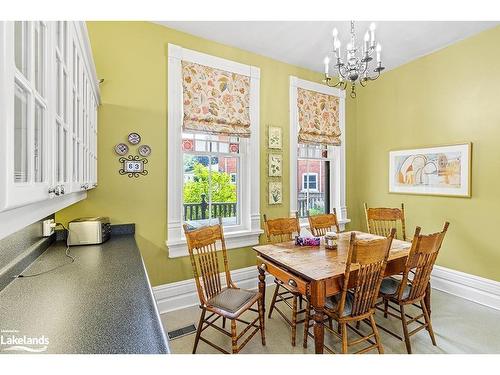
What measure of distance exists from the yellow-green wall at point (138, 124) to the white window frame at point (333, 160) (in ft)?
4.37

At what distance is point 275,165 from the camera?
3357mm

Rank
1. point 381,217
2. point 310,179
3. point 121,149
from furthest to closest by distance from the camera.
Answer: point 310,179 < point 381,217 < point 121,149

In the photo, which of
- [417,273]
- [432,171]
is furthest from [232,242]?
[432,171]

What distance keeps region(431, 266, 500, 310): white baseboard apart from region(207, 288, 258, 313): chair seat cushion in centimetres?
264

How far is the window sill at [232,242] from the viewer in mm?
2709

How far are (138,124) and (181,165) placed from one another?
61cm

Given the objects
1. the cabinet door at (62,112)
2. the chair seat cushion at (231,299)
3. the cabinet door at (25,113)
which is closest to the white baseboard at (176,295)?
the chair seat cushion at (231,299)

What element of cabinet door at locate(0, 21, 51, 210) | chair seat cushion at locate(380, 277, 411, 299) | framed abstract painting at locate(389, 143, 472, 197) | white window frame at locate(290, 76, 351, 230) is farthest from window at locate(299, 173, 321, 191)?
cabinet door at locate(0, 21, 51, 210)

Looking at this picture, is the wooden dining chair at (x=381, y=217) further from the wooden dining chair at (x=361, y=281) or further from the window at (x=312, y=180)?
the wooden dining chair at (x=361, y=281)

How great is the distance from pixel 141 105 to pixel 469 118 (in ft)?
12.3

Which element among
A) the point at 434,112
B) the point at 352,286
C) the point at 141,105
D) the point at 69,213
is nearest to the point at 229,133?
the point at 141,105

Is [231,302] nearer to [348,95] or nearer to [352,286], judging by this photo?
[352,286]

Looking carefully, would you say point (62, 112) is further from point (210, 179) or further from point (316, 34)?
point (316, 34)

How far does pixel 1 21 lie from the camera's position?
59cm
